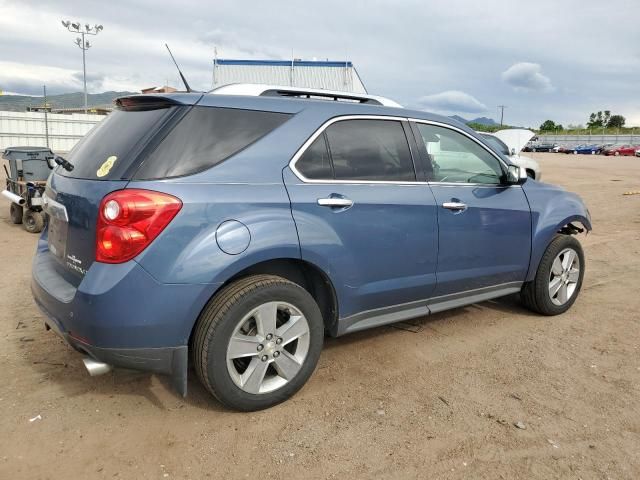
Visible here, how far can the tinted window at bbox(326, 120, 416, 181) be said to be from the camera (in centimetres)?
320

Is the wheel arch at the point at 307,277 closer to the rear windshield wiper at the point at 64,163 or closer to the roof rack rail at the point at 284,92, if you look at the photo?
the roof rack rail at the point at 284,92

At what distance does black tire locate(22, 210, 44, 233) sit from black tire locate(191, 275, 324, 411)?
21.7 feet

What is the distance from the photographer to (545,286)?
174 inches

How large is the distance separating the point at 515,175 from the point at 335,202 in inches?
71.6

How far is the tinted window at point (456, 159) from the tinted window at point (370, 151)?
0.24 metres

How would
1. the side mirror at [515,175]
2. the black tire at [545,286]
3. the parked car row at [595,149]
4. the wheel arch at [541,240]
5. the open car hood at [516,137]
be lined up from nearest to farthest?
the side mirror at [515,175]
the wheel arch at [541,240]
the black tire at [545,286]
the open car hood at [516,137]
the parked car row at [595,149]

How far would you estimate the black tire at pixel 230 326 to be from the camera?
266 cm

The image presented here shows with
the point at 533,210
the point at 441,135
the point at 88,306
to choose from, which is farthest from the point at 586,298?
the point at 88,306

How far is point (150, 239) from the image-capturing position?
248 centimetres

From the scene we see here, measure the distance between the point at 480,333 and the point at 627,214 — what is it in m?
8.11

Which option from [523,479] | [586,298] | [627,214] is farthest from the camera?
[627,214]

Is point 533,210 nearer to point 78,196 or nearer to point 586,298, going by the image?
point 586,298

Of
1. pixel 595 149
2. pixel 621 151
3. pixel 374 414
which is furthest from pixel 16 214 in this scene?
pixel 595 149

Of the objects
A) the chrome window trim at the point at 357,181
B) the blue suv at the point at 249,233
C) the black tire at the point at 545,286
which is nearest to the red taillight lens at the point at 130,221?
the blue suv at the point at 249,233
